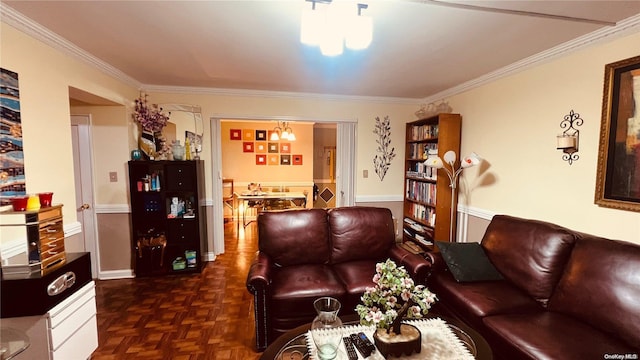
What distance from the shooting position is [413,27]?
1.96 meters

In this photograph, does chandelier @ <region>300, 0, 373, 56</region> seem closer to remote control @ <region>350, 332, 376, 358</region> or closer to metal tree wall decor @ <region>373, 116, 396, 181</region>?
remote control @ <region>350, 332, 376, 358</region>

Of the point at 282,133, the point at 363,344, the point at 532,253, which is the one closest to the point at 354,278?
the point at 363,344

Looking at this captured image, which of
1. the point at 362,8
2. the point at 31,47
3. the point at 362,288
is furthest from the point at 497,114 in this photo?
the point at 31,47

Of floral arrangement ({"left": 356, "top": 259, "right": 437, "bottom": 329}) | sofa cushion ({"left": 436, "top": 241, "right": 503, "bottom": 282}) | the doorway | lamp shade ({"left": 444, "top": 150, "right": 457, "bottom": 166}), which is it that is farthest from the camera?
the doorway

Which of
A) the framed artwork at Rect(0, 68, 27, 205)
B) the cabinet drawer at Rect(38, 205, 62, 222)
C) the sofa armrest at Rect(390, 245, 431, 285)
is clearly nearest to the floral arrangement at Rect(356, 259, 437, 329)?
the sofa armrest at Rect(390, 245, 431, 285)

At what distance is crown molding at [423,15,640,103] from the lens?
1.88 m

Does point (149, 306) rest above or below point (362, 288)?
below

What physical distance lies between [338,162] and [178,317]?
9.43 ft

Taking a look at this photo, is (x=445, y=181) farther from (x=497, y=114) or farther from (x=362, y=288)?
(x=362, y=288)

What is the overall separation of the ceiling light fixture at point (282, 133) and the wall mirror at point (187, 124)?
2369 millimetres

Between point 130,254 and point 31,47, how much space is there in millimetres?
2330

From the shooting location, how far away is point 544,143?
8.15 ft

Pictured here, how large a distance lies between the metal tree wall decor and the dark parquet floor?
2.41 m

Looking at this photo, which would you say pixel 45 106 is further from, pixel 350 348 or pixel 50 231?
pixel 350 348
